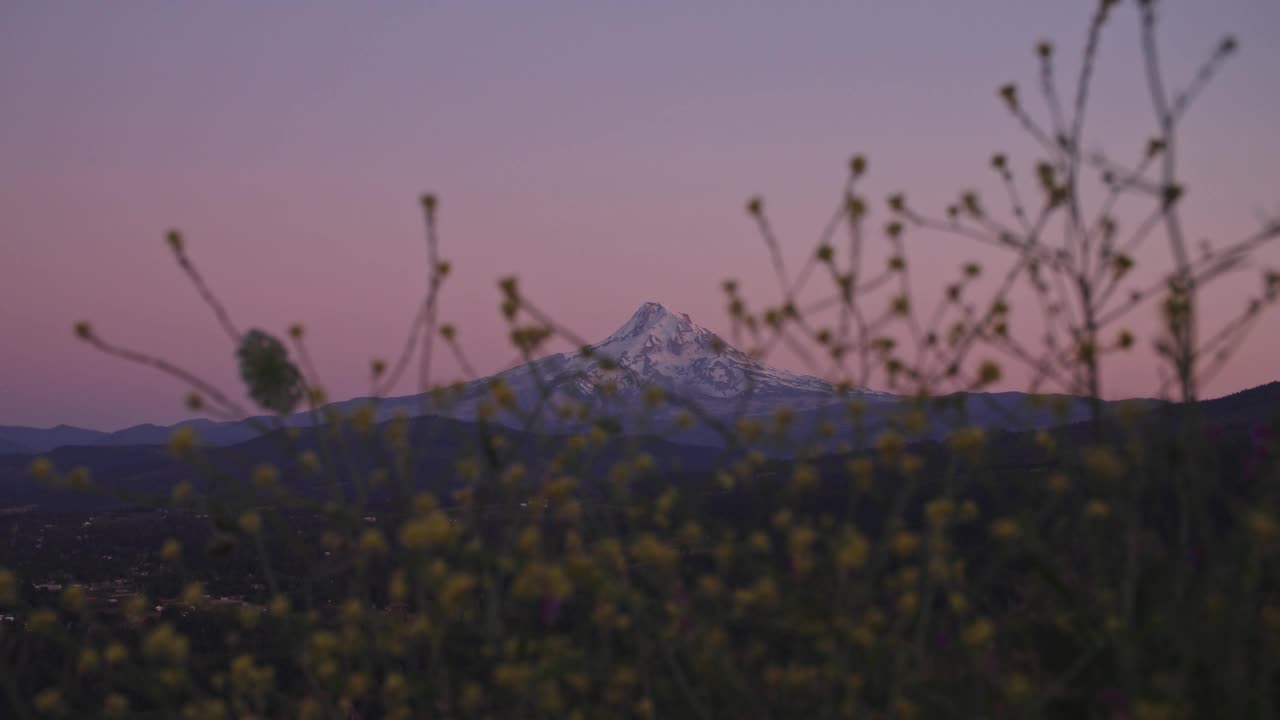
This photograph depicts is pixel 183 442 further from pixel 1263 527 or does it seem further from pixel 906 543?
pixel 1263 527

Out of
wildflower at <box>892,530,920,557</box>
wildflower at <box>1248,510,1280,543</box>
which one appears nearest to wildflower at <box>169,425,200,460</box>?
wildflower at <box>892,530,920,557</box>

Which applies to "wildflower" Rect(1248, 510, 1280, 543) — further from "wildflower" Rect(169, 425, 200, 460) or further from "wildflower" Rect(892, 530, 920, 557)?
"wildflower" Rect(169, 425, 200, 460)

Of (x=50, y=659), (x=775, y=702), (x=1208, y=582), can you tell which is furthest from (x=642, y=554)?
(x=50, y=659)

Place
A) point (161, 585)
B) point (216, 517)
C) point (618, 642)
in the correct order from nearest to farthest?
point (216, 517)
point (618, 642)
point (161, 585)

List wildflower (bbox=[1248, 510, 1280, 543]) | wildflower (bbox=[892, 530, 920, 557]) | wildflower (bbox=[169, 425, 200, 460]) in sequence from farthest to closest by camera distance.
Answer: wildflower (bbox=[169, 425, 200, 460]) < wildflower (bbox=[892, 530, 920, 557]) < wildflower (bbox=[1248, 510, 1280, 543])

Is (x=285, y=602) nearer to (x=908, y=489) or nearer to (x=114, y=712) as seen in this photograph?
(x=114, y=712)

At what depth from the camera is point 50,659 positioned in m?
18.1

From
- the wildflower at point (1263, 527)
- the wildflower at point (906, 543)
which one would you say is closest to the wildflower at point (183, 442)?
the wildflower at point (906, 543)

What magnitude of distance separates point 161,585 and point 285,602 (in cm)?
3273

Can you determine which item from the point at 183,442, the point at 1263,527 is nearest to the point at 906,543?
the point at 1263,527

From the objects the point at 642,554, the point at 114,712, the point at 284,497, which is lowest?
the point at 114,712

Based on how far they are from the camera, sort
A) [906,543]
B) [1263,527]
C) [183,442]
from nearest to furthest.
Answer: [1263,527]
[906,543]
[183,442]

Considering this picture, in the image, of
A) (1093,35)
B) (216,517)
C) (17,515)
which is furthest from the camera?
(17,515)

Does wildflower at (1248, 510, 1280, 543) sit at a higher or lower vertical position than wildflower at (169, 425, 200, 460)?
lower
